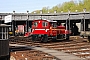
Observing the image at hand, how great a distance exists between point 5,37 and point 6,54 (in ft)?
4.35

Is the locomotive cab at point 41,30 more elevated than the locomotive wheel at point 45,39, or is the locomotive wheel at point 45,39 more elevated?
the locomotive cab at point 41,30

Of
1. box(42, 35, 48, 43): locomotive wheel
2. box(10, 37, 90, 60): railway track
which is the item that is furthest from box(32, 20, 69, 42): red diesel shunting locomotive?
box(10, 37, 90, 60): railway track

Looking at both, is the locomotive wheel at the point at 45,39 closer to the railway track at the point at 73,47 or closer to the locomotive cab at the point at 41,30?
the locomotive cab at the point at 41,30

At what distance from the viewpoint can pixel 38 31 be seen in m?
27.3

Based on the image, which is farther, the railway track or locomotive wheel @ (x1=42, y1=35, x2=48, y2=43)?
locomotive wheel @ (x1=42, y1=35, x2=48, y2=43)

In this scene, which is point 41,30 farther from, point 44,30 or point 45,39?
point 45,39

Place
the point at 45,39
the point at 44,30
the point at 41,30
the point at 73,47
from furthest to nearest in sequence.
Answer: the point at 45,39 < the point at 41,30 < the point at 44,30 < the point at 73,47

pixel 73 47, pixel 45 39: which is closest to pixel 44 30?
pixel 45 39

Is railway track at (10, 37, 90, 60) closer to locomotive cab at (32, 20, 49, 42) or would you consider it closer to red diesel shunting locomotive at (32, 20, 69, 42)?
red diesel shunting locomotive at (32, 20, 69, 42)

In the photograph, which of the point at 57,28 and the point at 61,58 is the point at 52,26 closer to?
the point at 57,28

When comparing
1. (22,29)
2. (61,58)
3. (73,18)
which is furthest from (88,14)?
(61,58)

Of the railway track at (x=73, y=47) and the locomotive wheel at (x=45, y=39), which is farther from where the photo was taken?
the locomotive wheel at (x=45, y=39)

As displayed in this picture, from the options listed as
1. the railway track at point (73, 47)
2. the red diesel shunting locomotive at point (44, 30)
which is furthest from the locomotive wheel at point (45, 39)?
the railway track at point (73, 47)

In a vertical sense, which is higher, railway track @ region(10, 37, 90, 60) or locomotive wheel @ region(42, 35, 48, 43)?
locomotive wheel @ region(42, 35, 48, 43)
